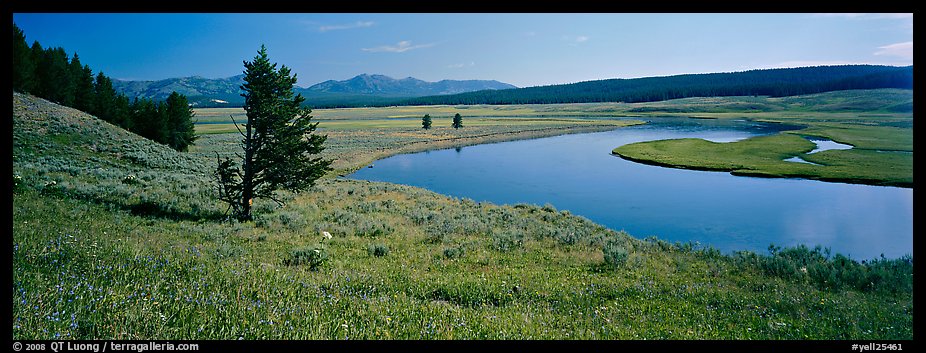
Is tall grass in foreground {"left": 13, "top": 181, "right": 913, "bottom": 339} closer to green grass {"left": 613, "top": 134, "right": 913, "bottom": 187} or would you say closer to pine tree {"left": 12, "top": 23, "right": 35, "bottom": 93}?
green grass {"left": 613, "top": 134, "right": 913, "bottom": 187}

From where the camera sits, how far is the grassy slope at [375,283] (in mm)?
4332

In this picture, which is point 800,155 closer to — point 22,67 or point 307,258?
point 307,258

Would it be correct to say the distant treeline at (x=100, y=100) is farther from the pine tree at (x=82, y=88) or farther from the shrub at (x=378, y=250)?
the shrub at (x=378, y=250)

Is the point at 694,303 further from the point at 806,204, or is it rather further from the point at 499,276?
the point at 806,204

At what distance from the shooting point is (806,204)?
88.3ft

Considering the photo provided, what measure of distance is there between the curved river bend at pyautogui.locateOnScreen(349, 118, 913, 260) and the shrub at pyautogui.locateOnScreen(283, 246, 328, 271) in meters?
16.7

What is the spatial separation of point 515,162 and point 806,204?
2767 centimetres

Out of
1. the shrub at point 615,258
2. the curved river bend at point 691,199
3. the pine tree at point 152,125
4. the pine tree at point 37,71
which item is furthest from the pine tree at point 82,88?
the shrub at point 615,258

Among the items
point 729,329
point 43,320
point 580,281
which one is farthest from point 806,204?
point 43,320

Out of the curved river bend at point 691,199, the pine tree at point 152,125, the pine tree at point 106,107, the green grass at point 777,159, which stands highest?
the pine tree at point 106,107

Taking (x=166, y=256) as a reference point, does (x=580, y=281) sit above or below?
below

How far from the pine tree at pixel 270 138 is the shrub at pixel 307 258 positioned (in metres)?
6.96

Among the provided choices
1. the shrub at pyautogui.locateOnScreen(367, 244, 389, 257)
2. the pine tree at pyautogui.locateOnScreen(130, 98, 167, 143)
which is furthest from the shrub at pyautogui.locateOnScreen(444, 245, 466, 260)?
the pine tree at pyautogui.locateOnScreen(130, 98, 167, 143)

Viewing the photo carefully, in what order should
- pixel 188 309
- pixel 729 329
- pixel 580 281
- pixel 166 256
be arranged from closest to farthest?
pixel 188 309 → pixel 729 329 → pixel 166 256 → pixel 580 281
